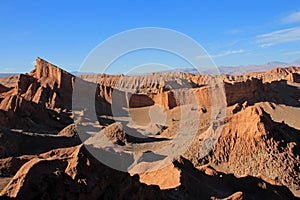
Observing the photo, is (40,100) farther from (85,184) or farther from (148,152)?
(85,184)

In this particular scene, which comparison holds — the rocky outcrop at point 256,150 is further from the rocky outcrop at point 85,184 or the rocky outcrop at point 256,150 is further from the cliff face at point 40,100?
the cliff face at point 40,100

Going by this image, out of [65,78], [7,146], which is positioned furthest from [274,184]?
[65,78]

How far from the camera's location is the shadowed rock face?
35.6 ft

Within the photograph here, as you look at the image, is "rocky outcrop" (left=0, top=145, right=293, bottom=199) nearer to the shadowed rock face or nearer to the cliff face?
the shadowed rock face

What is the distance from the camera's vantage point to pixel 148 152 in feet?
81.1

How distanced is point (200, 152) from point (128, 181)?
13.4 meters

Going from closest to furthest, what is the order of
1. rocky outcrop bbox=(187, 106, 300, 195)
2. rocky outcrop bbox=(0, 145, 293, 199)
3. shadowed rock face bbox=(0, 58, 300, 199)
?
rocky outcrop bbox=(0, 145, 293, 199) < shadowed rock face bbox=(0, 58, 300, 199) < rocky outcrop bbox=(187, 106, 300, 195)

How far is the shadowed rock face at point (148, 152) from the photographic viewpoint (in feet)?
35.6

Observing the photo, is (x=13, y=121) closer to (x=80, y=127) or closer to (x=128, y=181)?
(x=80, y=127)

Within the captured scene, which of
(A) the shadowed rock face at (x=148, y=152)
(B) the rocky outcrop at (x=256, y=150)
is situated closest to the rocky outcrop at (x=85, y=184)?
(A) the shadowed rock face at (x=148, y=152)

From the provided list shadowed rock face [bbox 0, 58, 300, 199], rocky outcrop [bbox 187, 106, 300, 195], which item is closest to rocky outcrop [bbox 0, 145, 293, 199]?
shadowed rock face [bbox 0, 58, 300, 199]

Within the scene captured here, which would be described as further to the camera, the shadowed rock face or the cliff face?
the cliff face

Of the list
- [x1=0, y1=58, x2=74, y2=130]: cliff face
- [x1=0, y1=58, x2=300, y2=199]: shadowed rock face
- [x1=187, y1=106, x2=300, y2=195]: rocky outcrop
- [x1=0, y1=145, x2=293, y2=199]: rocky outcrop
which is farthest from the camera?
[x1=0, y1=58, x2=74, y2=130]: cliff face

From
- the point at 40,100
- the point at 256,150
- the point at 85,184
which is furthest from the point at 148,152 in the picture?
the point at 40,100
